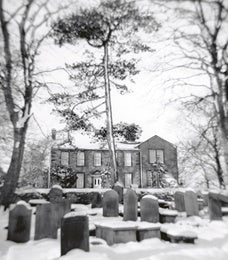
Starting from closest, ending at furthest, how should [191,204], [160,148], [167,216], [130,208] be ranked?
[167,216] → [130,208] → [191,204] → [160,148]

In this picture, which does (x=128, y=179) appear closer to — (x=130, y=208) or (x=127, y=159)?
(x=127, y=159)

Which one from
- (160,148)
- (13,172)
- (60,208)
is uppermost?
(160,148)

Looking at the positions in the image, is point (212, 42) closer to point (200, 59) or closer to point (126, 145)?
point (200, 59)

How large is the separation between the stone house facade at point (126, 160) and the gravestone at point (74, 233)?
2575cm

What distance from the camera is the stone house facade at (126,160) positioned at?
1229 inches

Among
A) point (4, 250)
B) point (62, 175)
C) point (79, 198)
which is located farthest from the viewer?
point (62, 175)

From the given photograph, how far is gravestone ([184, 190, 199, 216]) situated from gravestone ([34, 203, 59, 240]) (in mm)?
5954

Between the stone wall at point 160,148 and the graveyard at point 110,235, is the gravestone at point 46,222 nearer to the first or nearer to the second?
the graveyard at point 110,235

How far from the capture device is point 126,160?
107 feet

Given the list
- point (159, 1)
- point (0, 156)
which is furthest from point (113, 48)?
point (0, 156)

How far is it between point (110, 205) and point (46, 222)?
3.66 metres

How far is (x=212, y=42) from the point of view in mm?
10586

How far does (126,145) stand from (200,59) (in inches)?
904

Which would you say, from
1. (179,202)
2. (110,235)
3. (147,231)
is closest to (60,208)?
(110,235)
